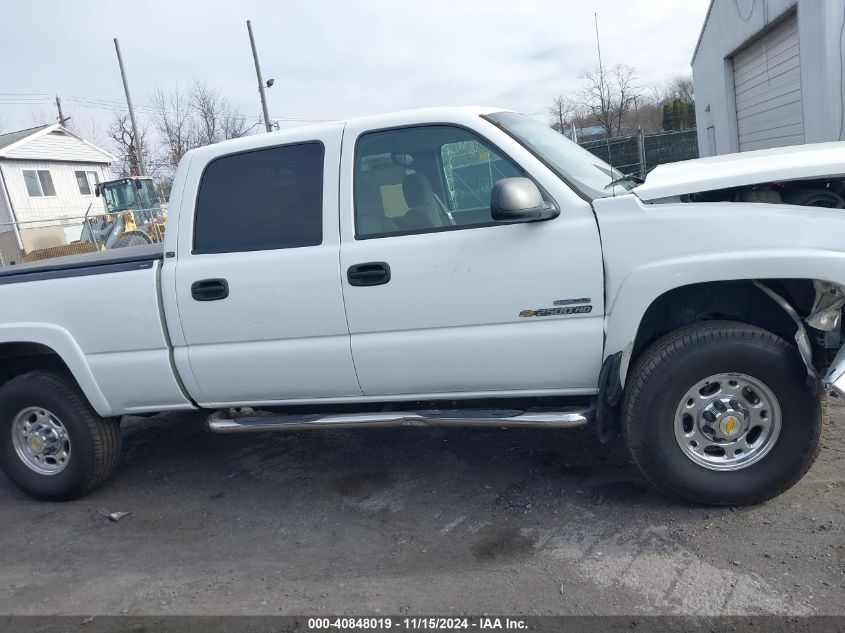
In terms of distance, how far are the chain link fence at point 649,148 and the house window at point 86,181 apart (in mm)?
28733

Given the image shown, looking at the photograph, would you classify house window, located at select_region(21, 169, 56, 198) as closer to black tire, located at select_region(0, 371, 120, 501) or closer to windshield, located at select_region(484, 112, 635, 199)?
black tire, located at select_region(0, 371, 120, 501)

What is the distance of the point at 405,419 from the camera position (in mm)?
3771

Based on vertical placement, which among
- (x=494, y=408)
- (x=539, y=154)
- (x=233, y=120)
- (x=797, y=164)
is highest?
(x=233, y=120)

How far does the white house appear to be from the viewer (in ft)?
105

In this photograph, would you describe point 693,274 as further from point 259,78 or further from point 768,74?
point 259,78

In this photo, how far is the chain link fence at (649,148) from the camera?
60.6ft

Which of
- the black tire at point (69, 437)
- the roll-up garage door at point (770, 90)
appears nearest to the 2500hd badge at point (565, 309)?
the black tire at point (69, 437)

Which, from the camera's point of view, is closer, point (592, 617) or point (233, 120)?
point (592, 617)

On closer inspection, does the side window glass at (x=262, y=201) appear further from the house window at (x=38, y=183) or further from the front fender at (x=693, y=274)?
the house window at (x=38, y=183)

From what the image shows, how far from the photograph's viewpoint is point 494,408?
389cm

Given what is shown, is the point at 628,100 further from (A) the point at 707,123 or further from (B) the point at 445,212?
(B) the point at 445,212

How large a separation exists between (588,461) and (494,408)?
2.72 feet

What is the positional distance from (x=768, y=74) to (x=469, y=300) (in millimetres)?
11339

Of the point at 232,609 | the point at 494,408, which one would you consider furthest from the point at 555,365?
the point at 232,609
